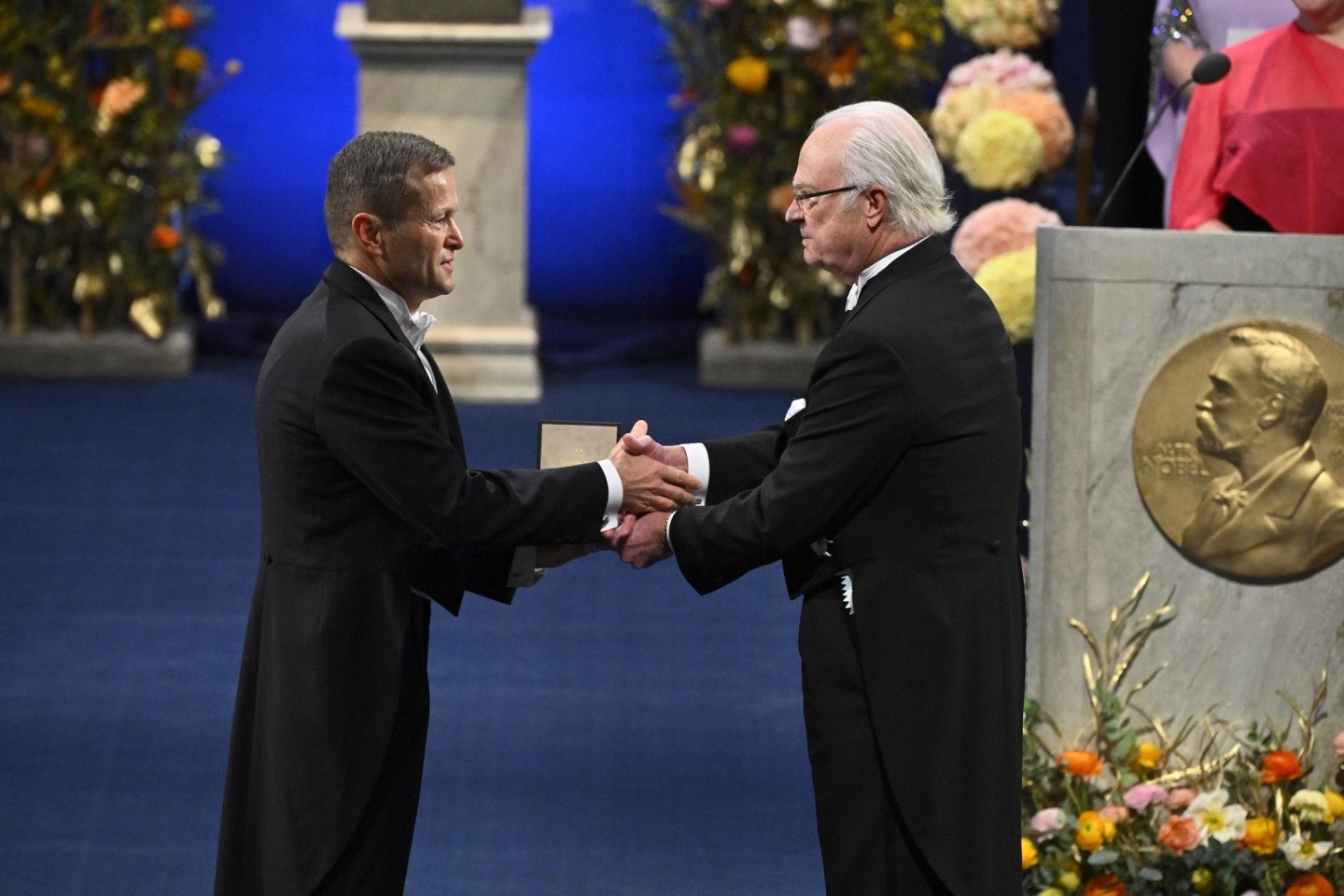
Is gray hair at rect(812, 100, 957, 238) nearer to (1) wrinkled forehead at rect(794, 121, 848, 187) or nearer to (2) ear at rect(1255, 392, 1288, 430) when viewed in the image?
(1) wrinkled forehead at rect(794, 121, 848, 187)

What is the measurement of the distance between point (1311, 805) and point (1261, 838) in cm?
10

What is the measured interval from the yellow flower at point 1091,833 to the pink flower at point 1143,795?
0.19ft

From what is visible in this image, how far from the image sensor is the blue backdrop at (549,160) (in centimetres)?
974

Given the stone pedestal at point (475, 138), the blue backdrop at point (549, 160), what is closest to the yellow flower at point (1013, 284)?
the stone pedestal at point (475, 138)

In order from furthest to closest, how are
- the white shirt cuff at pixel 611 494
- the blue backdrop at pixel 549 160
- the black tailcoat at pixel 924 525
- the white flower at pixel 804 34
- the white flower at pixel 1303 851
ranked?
1. the blue backdrop at pixel 549 160
2. the white flower at pixel 804 34
3. the white flower at pixel 1303 851
4. the white shirt cuff at pixel 611 494
5. the black tailcoat at pixel 924 525

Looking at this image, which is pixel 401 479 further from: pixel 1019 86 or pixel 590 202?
pixel 590 202

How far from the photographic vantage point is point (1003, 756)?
2.69 meters

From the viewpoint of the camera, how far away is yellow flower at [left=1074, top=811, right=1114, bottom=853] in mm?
3344

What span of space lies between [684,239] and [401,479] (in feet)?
24.5

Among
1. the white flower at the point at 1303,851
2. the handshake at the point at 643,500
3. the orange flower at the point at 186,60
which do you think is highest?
the orange flower at the point at 186,60

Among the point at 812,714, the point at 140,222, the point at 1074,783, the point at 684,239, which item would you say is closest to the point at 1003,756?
the point at 812,714

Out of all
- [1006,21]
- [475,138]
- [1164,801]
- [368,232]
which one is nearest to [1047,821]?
[1164,801]

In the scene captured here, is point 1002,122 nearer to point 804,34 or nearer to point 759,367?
point 804,34

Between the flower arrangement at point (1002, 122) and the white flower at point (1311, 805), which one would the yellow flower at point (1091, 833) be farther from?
the flower arrangement at point (1002, 122)
